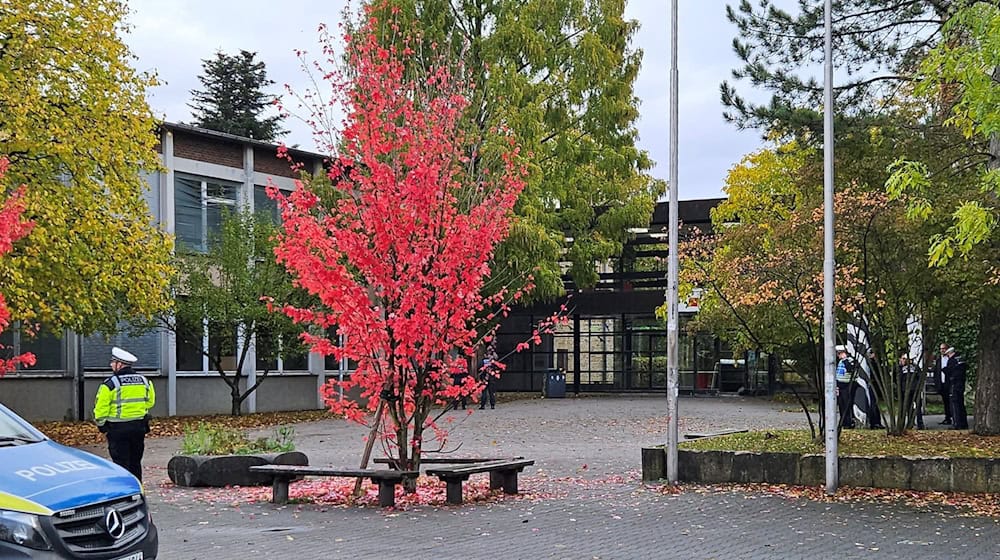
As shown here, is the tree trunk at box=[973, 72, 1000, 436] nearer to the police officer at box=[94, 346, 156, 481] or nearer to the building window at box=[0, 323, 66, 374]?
the police officer at box=[94, 346, 156, 481]

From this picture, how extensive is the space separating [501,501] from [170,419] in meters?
18.4

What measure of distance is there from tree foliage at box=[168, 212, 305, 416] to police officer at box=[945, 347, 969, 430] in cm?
1545

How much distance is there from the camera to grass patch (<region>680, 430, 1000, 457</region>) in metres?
14.5

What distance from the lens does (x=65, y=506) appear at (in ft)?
22.0

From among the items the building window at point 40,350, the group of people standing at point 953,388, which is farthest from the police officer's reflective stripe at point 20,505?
the building window at point 40,350

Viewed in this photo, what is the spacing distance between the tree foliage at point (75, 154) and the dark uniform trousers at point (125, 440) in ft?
19.8

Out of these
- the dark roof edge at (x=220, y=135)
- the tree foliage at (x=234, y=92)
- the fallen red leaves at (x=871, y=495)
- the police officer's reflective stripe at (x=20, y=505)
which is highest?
the tree foliage at (x=234, y=92)

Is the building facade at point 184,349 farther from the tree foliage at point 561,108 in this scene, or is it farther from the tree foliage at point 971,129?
the tree foliage at point 971,129

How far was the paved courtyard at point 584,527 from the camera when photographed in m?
10.1

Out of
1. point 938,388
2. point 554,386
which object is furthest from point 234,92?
point 938,388

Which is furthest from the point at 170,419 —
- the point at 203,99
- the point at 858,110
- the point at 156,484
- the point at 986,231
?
the point at 203,99

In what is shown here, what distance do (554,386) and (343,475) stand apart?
27075 mm

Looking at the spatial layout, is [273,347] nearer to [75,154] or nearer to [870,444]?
[75,154]

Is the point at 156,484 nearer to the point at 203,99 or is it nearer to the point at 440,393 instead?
the point at 440,393
